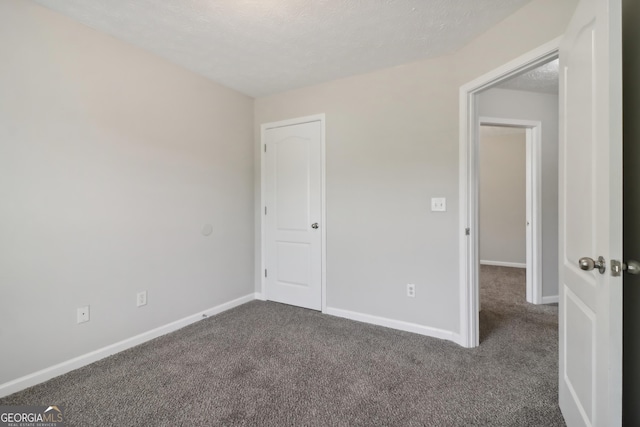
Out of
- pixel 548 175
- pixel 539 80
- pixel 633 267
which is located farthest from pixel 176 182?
pixel 548 175

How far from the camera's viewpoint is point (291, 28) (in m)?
2.03

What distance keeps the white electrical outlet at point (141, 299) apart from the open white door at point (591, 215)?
2.88 m

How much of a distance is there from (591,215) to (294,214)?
2.53 m

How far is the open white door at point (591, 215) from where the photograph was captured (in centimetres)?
96

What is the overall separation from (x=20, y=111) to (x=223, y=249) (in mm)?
1889

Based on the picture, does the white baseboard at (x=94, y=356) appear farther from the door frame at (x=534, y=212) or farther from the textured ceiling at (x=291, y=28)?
the door frame at (x=534, y=212)

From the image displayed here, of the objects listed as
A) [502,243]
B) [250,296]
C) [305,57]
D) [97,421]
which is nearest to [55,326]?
[97,421]

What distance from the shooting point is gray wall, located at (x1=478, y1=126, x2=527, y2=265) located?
5.21 meters

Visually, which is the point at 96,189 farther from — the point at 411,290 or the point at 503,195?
the point at 503,195

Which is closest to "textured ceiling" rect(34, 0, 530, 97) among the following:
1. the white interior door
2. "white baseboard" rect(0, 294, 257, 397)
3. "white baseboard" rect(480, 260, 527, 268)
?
the white interior door

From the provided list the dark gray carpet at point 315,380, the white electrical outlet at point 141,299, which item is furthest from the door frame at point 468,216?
the white electrical outlet at point 141,299

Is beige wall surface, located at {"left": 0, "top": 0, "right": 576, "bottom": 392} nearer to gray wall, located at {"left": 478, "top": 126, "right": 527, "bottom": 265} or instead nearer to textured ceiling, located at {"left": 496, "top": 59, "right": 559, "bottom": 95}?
textured ceiling, located at {"left": 496, "top": 59, "right": 559, "bottom": 95}

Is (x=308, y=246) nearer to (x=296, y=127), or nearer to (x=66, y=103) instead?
(x=296, y=127)

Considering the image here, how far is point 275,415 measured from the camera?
4.92 ft
